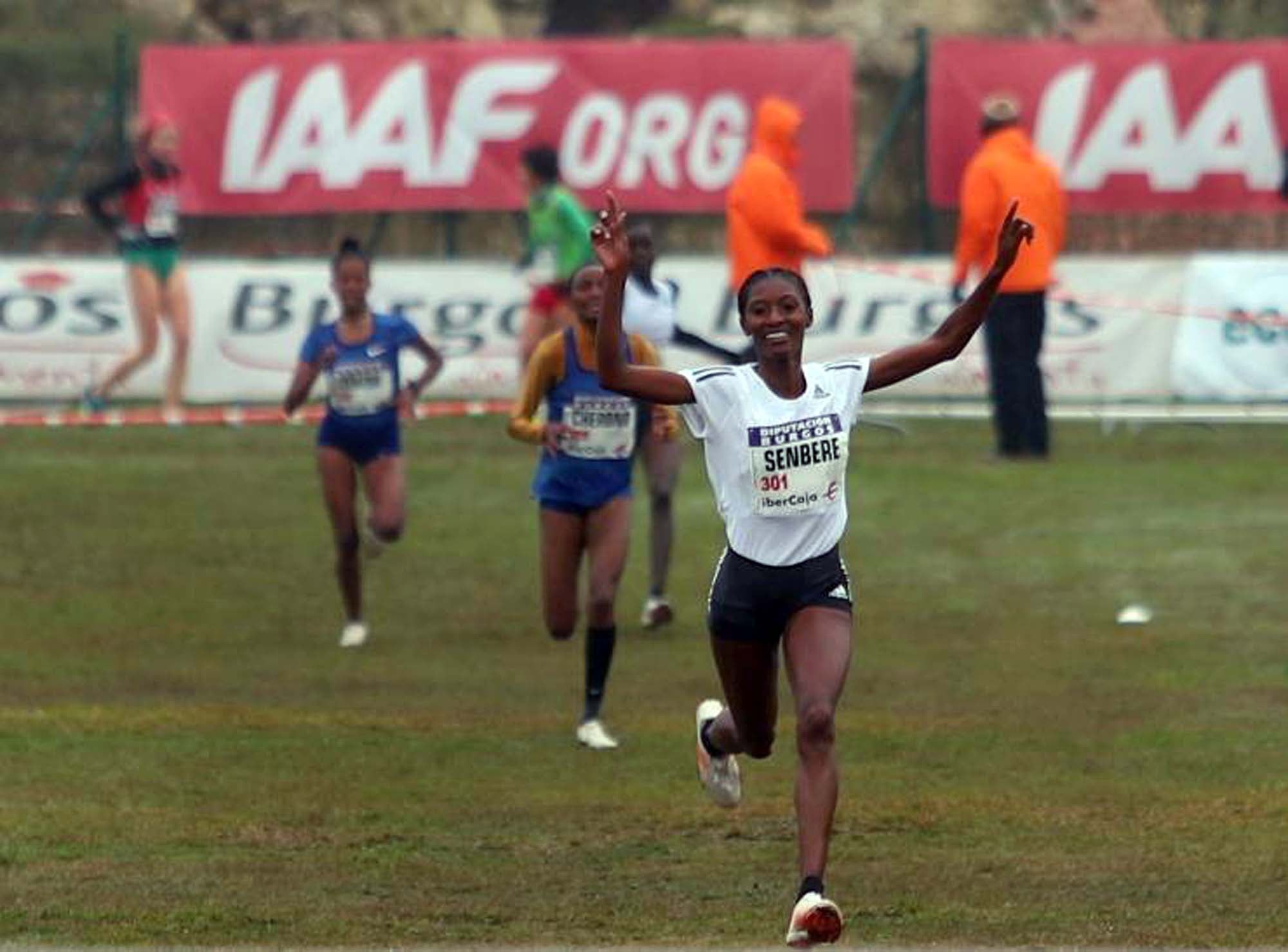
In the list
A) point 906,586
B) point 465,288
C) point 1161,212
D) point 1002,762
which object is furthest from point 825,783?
point 1161,212

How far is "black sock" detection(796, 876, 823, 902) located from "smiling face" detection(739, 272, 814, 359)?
1675mm

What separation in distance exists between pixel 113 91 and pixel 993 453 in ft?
30.8

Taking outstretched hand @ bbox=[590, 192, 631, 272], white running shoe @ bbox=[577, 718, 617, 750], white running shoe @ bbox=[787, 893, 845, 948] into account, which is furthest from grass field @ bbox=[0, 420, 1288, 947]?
outstretched hand @ bbox=[590, 192, 631, 272]

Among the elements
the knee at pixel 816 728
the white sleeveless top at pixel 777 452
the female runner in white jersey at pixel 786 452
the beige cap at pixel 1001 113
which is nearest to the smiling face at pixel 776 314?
the female runner in white jersey at pixel 786 452

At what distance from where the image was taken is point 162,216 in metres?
24.5

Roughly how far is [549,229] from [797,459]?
13305 millimetres

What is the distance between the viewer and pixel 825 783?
966 centimetres

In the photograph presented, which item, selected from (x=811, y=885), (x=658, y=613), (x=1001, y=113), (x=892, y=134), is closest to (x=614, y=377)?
(x=811, y=885)

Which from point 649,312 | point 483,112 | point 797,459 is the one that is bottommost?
point 797,459

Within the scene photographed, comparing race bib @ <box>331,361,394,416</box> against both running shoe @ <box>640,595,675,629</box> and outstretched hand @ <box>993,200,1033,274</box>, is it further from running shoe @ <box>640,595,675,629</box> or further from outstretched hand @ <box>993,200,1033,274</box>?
outstretched hand @ <box>993,200,1033,274</box>

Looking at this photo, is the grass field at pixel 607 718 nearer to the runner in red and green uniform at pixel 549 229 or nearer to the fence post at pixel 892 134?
the runner in red and green uniform at pixel 549 229

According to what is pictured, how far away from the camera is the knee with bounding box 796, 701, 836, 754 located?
31.9ft

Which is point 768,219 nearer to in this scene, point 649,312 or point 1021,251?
point 1021,251

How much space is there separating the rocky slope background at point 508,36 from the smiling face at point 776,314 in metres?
17.9
